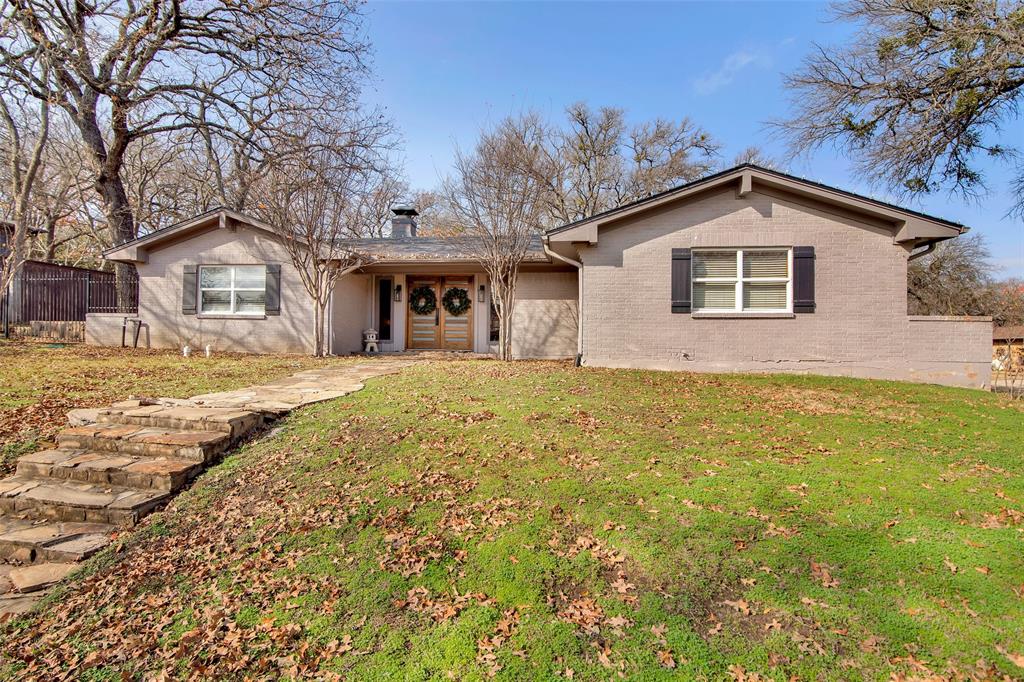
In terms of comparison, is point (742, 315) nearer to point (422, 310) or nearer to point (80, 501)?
point (422, 310)

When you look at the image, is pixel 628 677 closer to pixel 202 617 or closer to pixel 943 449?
pixel 202 617

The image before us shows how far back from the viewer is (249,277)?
12680 millimetres

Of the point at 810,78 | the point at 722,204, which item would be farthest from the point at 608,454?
the point at 810,78

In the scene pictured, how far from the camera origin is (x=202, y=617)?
275 cm

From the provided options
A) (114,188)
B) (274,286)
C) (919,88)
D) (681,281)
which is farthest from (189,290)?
(919,88)

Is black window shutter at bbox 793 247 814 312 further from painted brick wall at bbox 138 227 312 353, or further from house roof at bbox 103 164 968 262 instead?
painted brick wall at bbox 138 227 312 353

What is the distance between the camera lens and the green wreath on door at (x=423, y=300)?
13859mm

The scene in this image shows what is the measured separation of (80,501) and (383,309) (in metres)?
10.5

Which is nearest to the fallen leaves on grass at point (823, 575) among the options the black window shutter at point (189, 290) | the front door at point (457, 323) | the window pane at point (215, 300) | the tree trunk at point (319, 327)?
the tree trunk at point (319, 327)

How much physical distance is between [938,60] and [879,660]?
14246mm

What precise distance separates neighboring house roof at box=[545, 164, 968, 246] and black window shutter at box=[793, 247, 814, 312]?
103 centimetres

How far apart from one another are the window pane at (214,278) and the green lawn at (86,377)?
1989mm

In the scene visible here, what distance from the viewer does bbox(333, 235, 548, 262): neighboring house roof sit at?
11.8 meters

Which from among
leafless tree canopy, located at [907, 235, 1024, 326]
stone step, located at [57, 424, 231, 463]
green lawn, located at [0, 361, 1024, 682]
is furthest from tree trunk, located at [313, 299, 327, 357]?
leafless tree canopy, located at [907, 235, 1024, 326]
